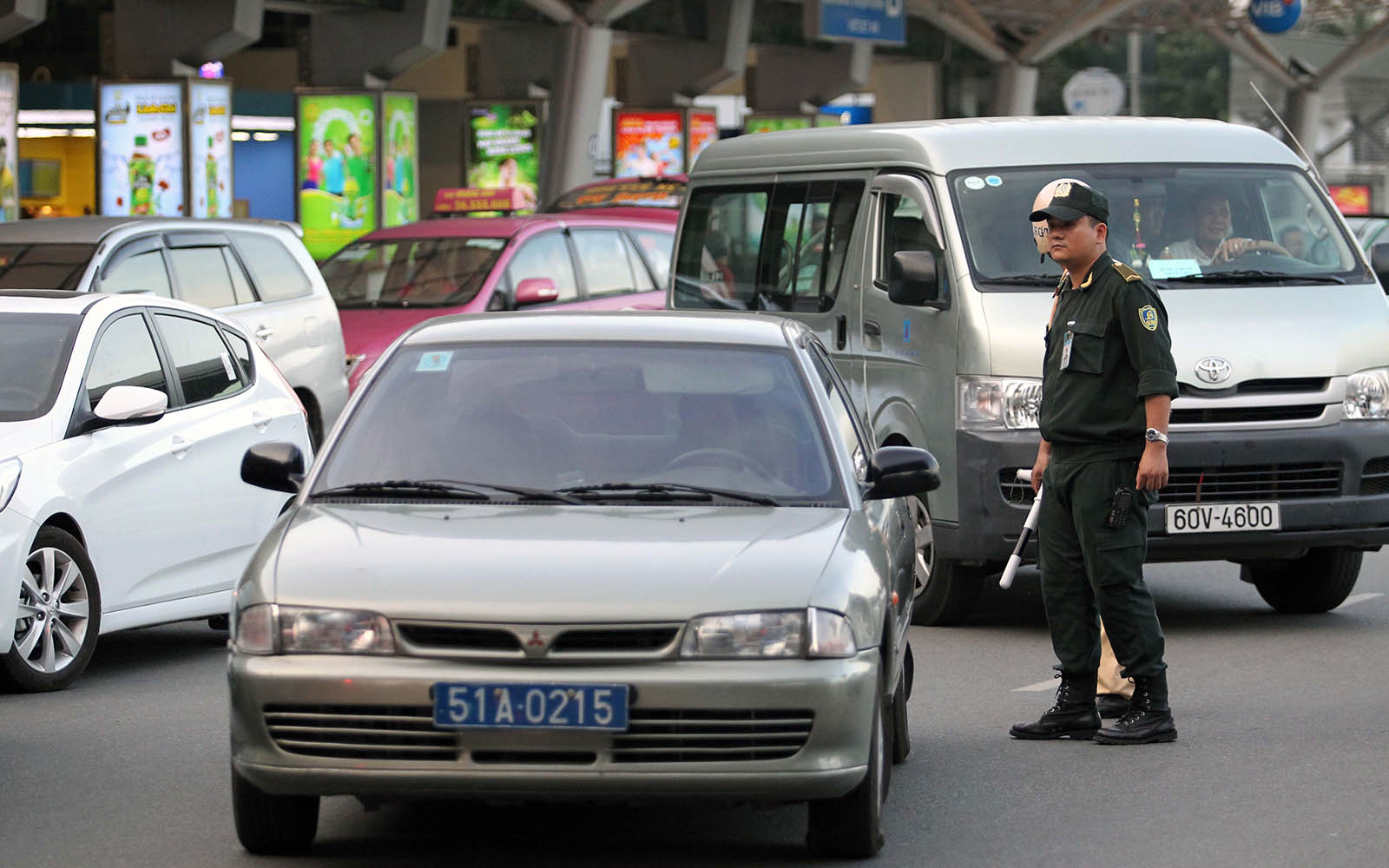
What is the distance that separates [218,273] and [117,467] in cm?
495

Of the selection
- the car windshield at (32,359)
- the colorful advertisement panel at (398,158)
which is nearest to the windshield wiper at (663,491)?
the car windshield at (32,359)

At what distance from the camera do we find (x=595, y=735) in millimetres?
5316

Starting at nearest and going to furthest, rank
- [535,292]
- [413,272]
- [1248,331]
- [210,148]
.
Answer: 1. [1248,331]
2. [535,292]
3. [413,272]
4. [210,148]

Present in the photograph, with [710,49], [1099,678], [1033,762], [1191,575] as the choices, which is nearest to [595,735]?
[1033,762]

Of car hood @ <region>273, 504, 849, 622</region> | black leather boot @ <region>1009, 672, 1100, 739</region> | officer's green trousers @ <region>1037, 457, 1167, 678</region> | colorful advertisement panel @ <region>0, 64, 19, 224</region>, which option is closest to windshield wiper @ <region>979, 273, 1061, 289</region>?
officer's green trousers @ <region>1037, 457, 1167, 678</region>

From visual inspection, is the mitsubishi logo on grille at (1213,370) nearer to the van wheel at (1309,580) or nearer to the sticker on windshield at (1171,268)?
the sticker on windshield at (1171,268)

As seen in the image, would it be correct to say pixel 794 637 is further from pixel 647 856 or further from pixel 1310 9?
pixel 1310 9

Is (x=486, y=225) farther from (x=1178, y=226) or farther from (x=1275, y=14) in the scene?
(x=1275, y=14)

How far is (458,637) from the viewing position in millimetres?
5398

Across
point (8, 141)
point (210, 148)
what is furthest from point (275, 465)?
point (210, 148)

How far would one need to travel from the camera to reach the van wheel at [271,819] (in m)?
5.82

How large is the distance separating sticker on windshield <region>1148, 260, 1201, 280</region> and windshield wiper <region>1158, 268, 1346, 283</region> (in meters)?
0.01

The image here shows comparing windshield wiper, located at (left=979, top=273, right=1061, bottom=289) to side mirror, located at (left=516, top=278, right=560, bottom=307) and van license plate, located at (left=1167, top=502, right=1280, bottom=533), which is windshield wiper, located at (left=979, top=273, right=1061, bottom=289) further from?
side mirror, located at (left=516, top=278, right=560, bottom=307)

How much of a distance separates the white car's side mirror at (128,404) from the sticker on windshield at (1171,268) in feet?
14.2
